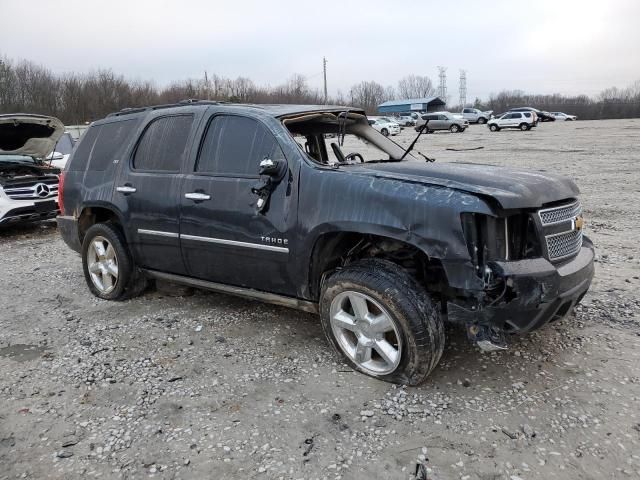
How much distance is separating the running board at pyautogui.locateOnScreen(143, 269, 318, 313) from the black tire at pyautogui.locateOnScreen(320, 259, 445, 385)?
1.56 ft

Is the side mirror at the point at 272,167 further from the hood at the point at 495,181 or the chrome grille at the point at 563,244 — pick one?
the chrome grille at the point at 563,244

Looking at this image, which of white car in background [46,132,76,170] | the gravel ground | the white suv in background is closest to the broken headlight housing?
the gravel ground

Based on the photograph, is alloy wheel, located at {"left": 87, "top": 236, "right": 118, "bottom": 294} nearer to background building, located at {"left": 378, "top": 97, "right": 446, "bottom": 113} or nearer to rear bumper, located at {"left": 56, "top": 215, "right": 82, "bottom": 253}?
rear bumper, located at {"left": 56, "top": 215, "right": 82, "bottom": 253}

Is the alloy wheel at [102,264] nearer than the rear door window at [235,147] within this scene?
No

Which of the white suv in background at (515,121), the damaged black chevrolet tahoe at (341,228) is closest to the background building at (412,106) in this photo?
the white suv in background at (515,121)

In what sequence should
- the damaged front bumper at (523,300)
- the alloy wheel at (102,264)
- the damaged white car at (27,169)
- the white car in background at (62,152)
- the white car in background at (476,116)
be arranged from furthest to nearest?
1. the white car in background at (476,116)
2. the white car in background at (62,152)
3. the damaged white car at (27,169)
4. the alloy wheel at (102,264)
5. the damaged front bumper at (523,300)

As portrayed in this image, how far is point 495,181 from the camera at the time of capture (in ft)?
10.3

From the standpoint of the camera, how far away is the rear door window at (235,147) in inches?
149

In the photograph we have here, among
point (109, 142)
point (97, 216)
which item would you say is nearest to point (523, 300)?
point (109, 142)

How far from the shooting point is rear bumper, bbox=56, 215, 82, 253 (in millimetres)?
5258

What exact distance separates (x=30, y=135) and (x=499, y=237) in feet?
28.7

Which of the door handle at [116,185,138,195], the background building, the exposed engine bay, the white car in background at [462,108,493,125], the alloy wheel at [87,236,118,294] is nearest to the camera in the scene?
the door handle at [116,185,138,195]

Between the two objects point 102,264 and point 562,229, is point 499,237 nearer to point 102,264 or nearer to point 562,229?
point 562,229

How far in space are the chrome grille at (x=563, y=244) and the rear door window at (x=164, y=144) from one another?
2887mm
